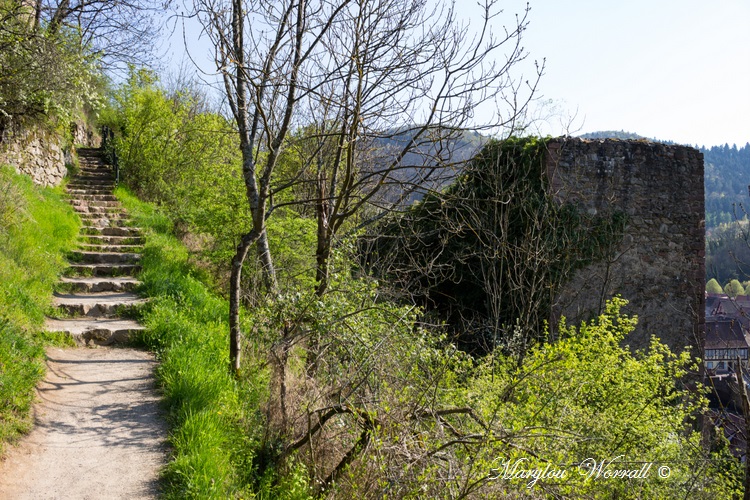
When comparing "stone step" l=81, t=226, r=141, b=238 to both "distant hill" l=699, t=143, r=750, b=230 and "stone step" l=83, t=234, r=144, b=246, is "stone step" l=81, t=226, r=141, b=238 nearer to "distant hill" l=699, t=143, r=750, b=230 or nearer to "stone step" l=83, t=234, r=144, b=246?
"stone step" l=83, t=234, r=144, b=246

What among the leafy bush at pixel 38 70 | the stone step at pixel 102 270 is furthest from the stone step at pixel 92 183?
the stone step at pixel 102 270

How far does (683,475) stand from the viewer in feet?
17.3

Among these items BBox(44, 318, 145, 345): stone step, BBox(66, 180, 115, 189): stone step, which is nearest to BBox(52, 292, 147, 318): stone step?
BBox(44, 318, 145, 345): stone step

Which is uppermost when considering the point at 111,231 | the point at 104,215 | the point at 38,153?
the point at 38,153

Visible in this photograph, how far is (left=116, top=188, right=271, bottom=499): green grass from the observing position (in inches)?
146

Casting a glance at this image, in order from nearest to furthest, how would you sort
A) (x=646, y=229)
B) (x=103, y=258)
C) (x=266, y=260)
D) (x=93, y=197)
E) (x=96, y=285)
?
1. (x=266, y=260)
2. (x=96, y=285)
3. (x=103, y=258)
4. (x=646, y=229)
5. (x=93, y=197)

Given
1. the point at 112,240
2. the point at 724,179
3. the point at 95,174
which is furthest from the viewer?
the point at 724,179

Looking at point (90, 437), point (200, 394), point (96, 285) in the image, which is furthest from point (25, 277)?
point (200, 394)

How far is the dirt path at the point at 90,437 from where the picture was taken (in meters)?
3.50

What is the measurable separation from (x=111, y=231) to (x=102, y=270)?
7.28 ft

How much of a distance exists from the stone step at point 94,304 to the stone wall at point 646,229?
22.7 feet

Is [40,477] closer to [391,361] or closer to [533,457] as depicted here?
[391,361]

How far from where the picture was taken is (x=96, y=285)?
7.75m

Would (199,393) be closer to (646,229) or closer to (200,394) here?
(200,394)
